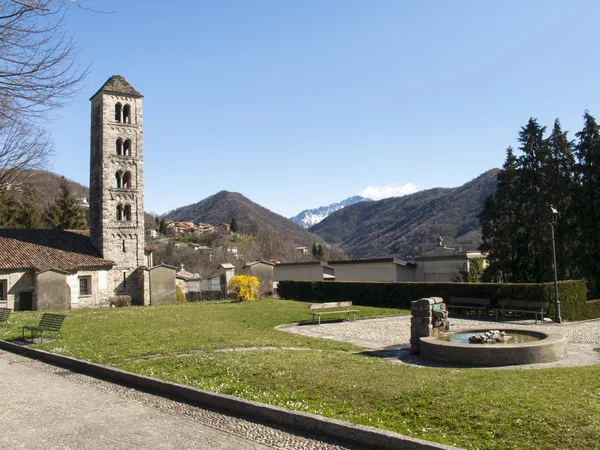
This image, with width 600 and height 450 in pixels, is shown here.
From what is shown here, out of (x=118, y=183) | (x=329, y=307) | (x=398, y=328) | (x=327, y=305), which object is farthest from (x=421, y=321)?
(x=118, y=183)

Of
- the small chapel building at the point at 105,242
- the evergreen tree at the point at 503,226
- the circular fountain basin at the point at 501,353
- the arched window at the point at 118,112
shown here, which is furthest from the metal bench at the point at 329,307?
the arched window at the point at 118,112

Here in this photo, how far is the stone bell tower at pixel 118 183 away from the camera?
3959cm

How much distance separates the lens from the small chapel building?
34312mm

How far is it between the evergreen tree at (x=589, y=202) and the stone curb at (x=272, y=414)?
3179cm

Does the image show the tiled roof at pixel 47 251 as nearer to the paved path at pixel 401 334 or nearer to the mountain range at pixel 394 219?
the paved path at pixel 401 334

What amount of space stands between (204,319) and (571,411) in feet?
60.7

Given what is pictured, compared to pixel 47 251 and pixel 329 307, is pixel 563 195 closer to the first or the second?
pixel 329 307

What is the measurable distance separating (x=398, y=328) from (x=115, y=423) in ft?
47.0

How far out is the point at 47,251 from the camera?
36156 mm

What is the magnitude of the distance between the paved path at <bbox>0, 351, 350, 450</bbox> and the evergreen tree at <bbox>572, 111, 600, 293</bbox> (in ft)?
106

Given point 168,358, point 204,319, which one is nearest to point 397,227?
point 204,319

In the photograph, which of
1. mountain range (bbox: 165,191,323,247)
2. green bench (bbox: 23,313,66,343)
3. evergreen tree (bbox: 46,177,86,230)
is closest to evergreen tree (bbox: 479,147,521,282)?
green bench (bbox: 23,313,66,343)

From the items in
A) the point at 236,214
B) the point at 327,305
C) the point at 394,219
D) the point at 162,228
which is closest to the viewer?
the point at 327,305

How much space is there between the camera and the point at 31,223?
54000 millimetres
